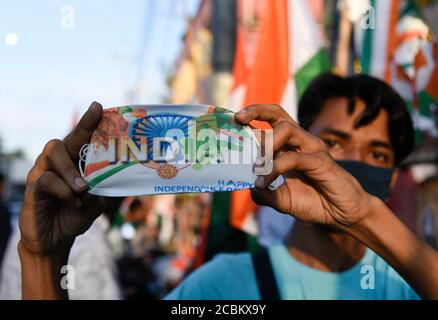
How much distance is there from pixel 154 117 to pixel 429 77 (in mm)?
2177

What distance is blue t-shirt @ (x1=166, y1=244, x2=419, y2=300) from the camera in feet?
5.31

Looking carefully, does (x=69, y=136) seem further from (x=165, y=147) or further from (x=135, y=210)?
(x=135, y=210)

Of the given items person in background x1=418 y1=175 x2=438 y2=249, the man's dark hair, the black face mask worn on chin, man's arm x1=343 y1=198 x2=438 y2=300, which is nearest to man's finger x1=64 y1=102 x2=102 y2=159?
man's arm x1=343 y1=198 x2=438 y2=300

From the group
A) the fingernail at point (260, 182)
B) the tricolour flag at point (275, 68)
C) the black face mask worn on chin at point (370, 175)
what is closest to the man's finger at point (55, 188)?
the fingernail at point (260, 182)

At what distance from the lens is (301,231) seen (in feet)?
5.98

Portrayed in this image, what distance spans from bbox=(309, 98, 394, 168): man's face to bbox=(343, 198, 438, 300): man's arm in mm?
556

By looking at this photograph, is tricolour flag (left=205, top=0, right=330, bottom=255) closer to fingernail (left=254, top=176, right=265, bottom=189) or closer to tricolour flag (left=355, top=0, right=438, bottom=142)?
tricolour flag (left=355, top=0, right=438, bottom=142)

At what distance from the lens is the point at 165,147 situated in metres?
1.15

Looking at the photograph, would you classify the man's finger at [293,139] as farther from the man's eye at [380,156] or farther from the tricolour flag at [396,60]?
the tricolour flag at [396,60]

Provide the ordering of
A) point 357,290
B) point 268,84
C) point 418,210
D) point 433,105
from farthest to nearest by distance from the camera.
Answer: point 418,210 < point 268,84 < point 433,105 < point 357,290

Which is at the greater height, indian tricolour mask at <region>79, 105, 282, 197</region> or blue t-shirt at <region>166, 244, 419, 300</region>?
indian tricolour mask at <region>79, 105, 282, 197</region>

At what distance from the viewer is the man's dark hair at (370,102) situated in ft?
6.15

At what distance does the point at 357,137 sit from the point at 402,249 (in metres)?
0.66
